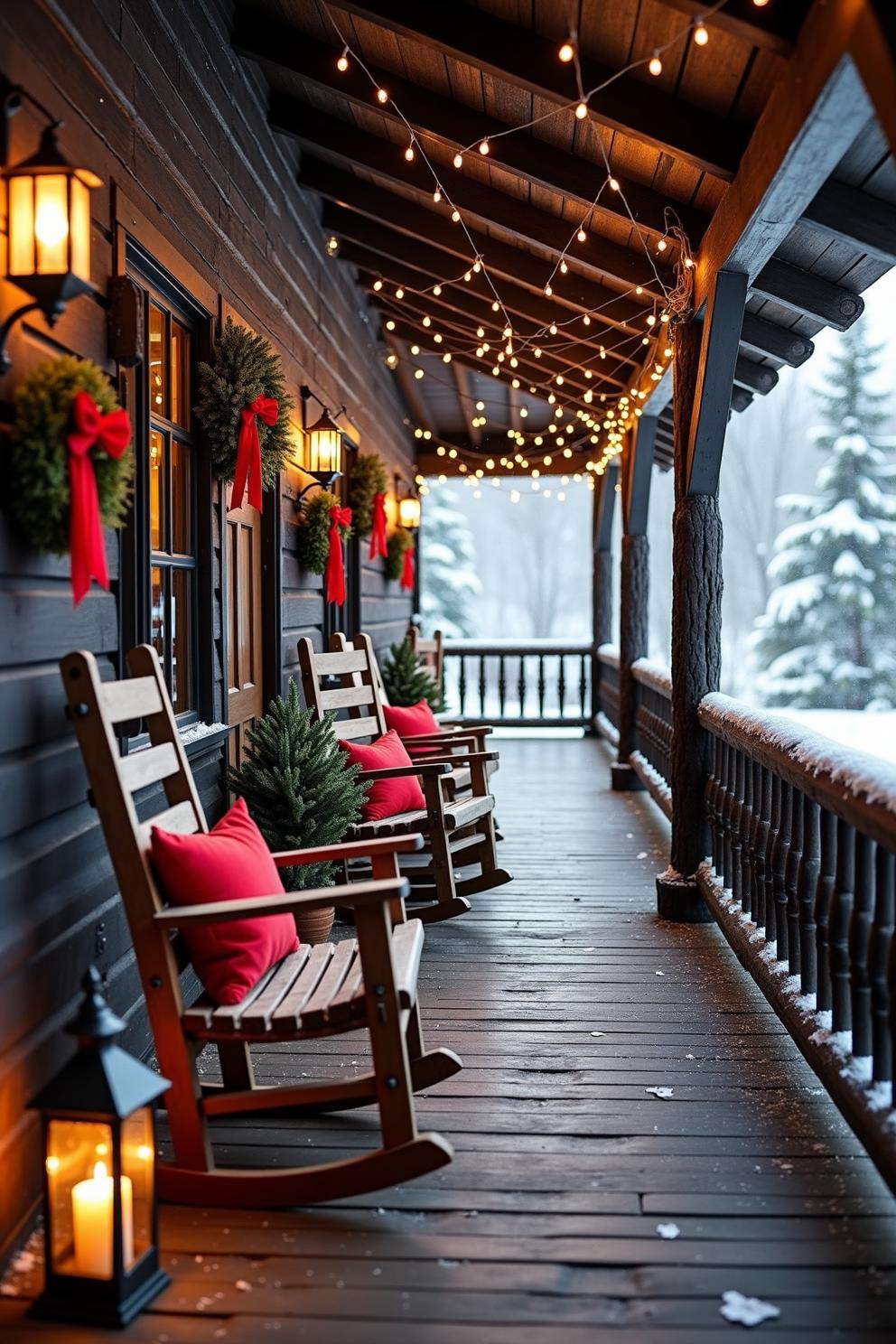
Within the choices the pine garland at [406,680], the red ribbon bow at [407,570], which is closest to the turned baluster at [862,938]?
the pine garland at [406,680]

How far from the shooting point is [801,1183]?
2211 mm

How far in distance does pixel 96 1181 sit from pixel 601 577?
8.66 meters

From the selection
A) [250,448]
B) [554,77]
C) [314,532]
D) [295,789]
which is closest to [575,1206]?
[295,789]

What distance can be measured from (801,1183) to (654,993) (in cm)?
113

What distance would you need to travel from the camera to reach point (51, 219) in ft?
6.36

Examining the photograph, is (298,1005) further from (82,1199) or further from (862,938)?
(862,938)

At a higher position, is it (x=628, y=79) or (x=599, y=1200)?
(x=628, y=79)

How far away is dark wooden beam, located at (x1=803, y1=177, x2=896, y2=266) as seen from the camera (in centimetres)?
316

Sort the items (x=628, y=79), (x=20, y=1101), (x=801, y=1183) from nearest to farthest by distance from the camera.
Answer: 1. (x=20, y=1101)
2. (x=801, y=1183)
3. (x=628, y=79)

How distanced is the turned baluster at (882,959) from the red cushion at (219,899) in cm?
117

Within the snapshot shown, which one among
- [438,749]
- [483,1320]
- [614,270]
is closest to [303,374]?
[614,270]

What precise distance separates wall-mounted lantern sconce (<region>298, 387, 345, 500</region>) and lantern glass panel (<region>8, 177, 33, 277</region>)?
303 centimetres

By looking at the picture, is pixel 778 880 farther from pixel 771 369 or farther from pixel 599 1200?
pixel 771 369

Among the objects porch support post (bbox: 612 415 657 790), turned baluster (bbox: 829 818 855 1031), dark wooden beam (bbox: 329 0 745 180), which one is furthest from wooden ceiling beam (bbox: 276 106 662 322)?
turned baluster (bbox: 829 818 855 1031)
